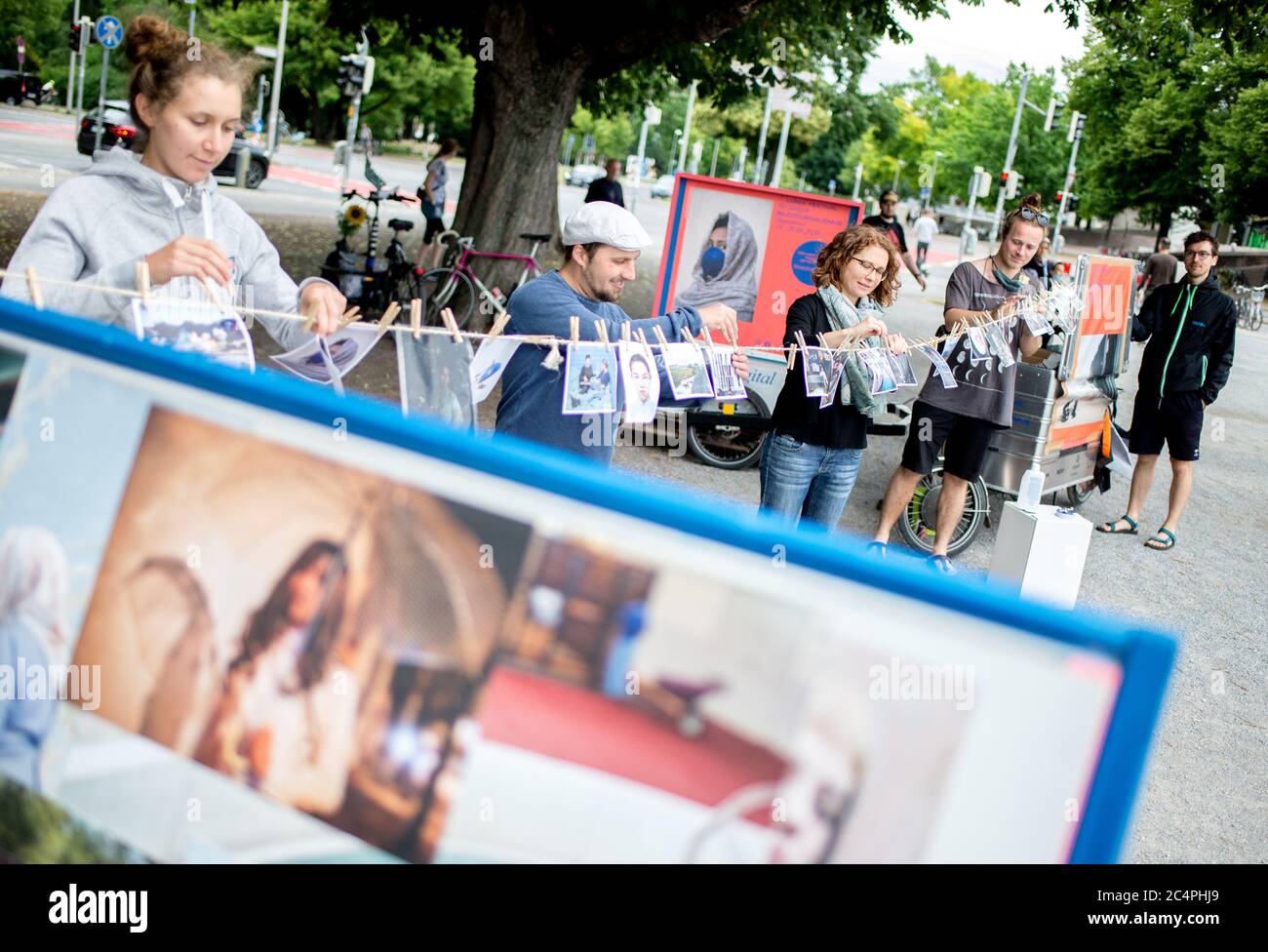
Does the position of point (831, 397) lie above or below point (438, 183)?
below

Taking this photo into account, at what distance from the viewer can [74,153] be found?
93.4 feet

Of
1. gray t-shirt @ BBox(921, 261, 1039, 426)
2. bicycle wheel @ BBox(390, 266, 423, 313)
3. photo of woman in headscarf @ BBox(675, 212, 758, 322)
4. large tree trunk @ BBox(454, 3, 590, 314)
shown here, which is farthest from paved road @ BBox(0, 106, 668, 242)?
gray t-shirt @ BBox(921, 261, 1039, 426)

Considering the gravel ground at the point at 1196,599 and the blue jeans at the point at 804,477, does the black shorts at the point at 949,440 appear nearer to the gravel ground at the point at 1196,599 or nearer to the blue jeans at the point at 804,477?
the gravel ground at the point at 1196,599

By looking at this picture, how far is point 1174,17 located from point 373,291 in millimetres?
10820

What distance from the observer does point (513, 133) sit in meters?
13.3

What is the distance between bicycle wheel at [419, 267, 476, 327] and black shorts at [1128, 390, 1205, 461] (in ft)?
21.6

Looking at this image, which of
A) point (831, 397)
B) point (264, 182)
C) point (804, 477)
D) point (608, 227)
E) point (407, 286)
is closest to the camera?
point (608, 227)

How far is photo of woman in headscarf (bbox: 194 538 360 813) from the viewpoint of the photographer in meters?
1.70

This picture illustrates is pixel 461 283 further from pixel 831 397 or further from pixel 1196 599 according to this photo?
pixel 831 397

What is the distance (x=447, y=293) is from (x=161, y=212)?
32.5 ft

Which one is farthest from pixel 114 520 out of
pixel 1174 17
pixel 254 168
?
pixel 254 168

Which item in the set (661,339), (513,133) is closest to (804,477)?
(661,339)

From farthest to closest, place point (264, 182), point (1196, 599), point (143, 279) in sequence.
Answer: point (264, 182) → point (1196, 599) → point (143, 279)
